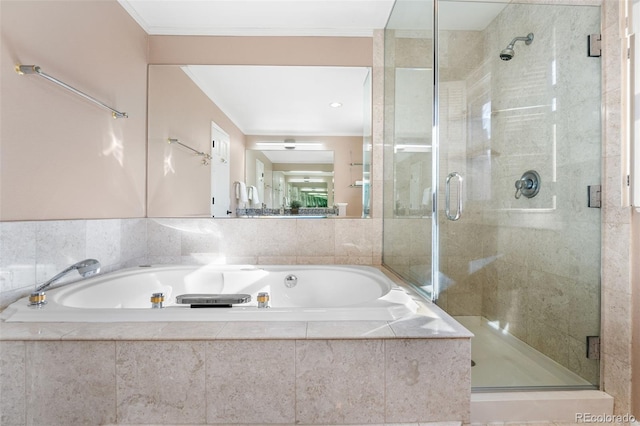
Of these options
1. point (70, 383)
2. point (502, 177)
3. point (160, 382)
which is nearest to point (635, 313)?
point (502, 177)

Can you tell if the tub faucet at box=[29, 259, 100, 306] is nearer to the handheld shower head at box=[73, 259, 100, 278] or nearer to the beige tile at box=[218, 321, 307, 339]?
the handheld shower head at box=[73, 259, 100, 278]

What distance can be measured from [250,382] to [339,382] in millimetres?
297

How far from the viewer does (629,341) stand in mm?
1348

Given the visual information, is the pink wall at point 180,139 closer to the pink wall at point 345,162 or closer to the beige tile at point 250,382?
the pink wall at point 345,162

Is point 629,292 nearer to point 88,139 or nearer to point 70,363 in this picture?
point 70,363

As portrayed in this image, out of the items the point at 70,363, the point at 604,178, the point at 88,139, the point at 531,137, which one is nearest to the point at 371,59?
the point at 531,137

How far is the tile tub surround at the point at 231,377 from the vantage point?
0.99 meters

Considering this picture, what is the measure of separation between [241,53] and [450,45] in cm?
148

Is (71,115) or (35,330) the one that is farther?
(71,115)

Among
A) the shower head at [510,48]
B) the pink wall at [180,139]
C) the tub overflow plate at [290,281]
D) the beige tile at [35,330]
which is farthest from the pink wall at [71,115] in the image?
the shower head at [510,48]

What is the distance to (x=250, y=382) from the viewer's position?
101 cm

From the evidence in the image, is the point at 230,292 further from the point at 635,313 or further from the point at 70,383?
the point at 635,313

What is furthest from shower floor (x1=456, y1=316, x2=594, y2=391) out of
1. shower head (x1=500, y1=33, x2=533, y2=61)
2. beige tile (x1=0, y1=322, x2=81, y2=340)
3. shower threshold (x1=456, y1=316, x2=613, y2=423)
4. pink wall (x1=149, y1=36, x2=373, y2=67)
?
pink wall (x1=149, y1=36, x2=373, y2=67)

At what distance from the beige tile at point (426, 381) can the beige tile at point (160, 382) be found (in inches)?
25.1
